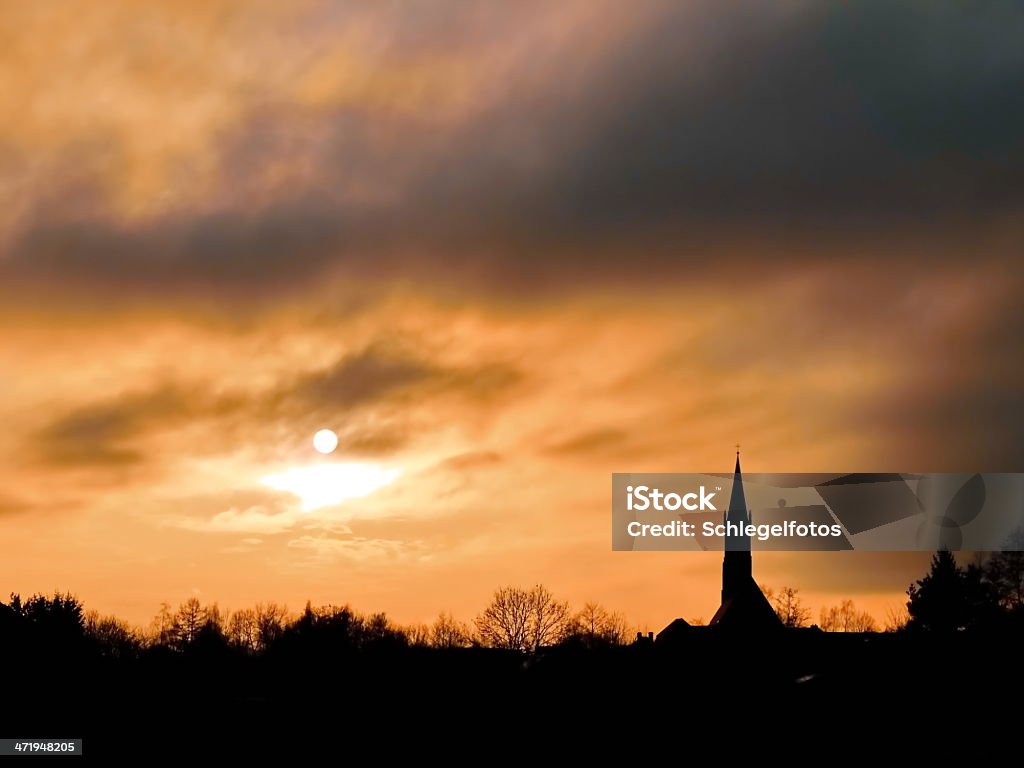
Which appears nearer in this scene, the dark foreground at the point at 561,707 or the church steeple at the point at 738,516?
the dark foreground at the point at 561,707

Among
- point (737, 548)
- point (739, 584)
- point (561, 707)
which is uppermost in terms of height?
point (737, 548)

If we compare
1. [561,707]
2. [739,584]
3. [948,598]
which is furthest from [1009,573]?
[561,707]

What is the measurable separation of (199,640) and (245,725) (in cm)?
8975

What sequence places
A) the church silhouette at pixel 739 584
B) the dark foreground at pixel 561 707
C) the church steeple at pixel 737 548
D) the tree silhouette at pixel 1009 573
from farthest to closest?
the church steeple at pixel 737 548
the church silhouette at pixel 739 584
the tree silhouette at pixel 1009 573
the dark foreground at pixel 561 707

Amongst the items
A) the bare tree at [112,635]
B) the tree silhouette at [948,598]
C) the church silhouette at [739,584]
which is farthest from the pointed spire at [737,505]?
the bare tree at [112,635]

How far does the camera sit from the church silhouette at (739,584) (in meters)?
134

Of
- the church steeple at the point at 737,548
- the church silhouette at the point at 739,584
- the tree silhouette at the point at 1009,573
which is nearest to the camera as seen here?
the tree silhouette at the point at 1009,573

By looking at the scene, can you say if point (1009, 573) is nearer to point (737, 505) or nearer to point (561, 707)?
point (737, 505)

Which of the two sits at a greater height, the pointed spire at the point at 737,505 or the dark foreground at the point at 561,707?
the pointed spire at the point at 737,505

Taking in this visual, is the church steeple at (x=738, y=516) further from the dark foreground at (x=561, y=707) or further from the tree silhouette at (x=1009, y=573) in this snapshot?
the dark foreground at (x=561, y=707)

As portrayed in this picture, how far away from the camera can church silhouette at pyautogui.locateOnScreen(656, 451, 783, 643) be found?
134125 millimetres

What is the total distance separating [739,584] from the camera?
13825cm

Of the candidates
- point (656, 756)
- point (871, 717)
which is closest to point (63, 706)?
point (656, 756)

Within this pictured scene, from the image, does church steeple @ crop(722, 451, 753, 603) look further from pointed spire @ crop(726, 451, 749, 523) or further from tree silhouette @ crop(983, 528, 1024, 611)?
tree silhouette @ crop(983, 528, 1024, 611)
